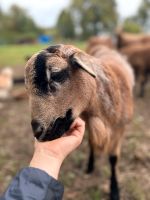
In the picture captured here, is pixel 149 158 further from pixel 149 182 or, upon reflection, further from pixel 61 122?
pixel 61 122

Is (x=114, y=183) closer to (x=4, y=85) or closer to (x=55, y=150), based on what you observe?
(x=55, y=150)

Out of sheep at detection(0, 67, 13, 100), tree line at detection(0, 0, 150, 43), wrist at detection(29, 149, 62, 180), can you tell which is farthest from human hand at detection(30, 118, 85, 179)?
tree line at detection(0, 0, 150, 43)

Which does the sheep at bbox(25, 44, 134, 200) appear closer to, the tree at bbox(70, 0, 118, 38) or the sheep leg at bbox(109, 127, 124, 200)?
the sheep leg at bbox(109, 127, 124, 200)

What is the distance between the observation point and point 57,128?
10.3 feet

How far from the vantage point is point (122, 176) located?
523 centimetres

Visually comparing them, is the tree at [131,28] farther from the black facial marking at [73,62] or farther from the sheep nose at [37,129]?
the sheep nose at [37,129]

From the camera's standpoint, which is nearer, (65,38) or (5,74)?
(5,74)

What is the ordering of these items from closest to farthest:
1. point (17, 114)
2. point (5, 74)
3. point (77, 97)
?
point (77, 97)
point (17, 114)
point (5, 74)

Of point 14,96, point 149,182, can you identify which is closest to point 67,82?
point 149,182

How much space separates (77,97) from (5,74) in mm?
7913

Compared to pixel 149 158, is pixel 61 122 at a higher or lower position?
higher

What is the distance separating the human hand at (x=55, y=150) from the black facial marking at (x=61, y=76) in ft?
1.21

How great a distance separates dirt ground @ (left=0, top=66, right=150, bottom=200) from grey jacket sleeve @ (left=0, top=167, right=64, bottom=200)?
8.20ft

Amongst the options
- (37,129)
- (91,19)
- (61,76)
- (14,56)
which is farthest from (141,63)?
(91,19)
